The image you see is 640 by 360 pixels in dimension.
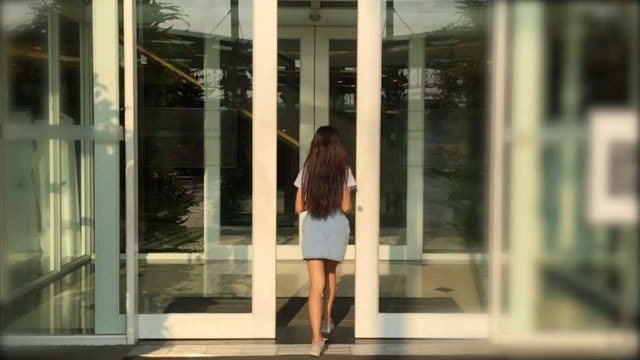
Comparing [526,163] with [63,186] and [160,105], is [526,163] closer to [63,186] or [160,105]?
[160,105]

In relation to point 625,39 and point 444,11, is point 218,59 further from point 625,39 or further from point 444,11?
point 625,39

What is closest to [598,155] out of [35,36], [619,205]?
[619,205]

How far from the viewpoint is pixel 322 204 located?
13.5 ft

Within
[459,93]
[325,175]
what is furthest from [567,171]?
[459,93]

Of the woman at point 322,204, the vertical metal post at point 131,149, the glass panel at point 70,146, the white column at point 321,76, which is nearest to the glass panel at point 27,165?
the glass panel at point 70,146

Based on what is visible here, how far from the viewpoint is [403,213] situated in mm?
4777

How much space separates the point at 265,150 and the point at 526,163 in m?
3.40

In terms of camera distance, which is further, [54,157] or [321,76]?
[321,76]

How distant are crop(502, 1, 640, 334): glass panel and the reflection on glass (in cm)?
529

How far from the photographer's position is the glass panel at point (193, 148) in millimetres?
4535

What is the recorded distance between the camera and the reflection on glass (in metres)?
6.53

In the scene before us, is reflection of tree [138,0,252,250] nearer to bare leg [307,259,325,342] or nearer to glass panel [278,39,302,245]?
bare leg [307,259,325,342]

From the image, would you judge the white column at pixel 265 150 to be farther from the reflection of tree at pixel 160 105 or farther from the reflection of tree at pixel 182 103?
the reflection of tree at pixel 160 105

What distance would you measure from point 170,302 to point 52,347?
2.67ft
